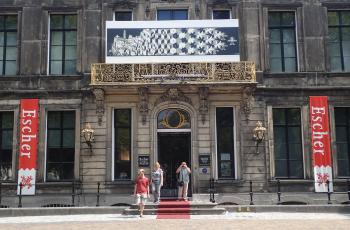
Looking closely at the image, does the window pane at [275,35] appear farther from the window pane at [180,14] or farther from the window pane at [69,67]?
the window pane at [69,67]

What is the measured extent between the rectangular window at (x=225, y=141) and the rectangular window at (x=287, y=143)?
6.63 feet

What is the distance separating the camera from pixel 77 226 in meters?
14.2

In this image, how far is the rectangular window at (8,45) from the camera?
22.6 m

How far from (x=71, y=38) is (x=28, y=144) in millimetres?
5459

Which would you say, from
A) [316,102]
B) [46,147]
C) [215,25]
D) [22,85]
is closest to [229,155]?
[316,102]

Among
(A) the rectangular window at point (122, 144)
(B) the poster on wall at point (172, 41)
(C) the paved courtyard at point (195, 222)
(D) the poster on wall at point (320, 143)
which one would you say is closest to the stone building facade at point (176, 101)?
(A) the rectangular window at point (122, 144)

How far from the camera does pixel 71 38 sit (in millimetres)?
22812

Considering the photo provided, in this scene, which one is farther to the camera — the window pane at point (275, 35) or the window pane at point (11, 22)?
the window pane at point (11, 22)

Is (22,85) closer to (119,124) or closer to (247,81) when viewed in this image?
(119,124)

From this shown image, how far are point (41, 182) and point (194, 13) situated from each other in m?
10.6

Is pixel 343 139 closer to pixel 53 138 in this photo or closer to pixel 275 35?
pixel 275 35


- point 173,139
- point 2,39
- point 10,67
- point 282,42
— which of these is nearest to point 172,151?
point 173,139

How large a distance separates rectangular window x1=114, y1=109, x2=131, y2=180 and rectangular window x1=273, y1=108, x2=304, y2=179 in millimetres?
6743

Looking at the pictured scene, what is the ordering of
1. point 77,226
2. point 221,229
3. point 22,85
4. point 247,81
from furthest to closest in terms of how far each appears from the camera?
point 22,85 < point 247,81 < point 77,226 < point 221,229
